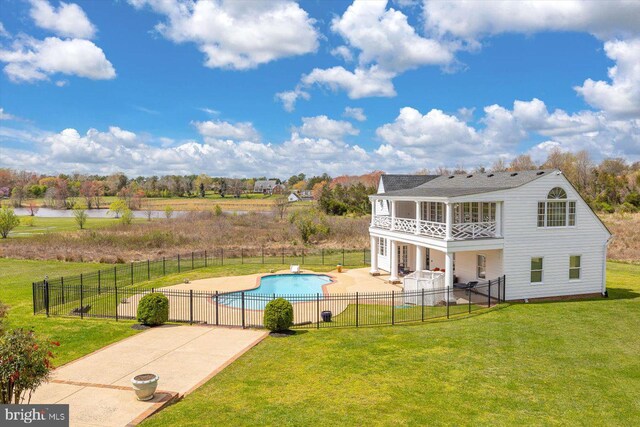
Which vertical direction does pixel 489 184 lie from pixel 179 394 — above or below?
above

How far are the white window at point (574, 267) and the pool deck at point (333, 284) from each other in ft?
30.6

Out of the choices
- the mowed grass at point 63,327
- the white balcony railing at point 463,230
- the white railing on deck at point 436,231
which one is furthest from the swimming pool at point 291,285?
the mowed grass at point 63,327

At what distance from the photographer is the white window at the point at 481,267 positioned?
2480cm

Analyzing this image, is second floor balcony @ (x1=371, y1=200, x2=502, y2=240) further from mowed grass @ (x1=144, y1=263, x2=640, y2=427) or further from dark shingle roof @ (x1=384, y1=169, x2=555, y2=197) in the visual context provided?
mowed grass @ (x1=144, y1=263, x2=640, y2=427)

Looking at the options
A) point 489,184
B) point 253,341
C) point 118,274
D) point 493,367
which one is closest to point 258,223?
point 118,274

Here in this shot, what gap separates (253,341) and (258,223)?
48.3 m

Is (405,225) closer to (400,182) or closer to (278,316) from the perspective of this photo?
(400,182)

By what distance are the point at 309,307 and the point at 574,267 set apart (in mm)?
14501

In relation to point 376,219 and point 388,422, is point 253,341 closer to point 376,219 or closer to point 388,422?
point 388,422

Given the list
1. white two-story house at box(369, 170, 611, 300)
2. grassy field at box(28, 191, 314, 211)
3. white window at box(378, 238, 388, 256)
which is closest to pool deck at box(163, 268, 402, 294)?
white window at box(378, 238, 388, 256)

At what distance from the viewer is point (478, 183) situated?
27.3 meters

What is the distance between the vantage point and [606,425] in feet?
34.1

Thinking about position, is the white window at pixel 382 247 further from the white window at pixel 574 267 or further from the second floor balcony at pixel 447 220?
the white window at pixel 574 267

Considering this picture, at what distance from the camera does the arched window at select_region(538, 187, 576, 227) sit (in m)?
23.4
